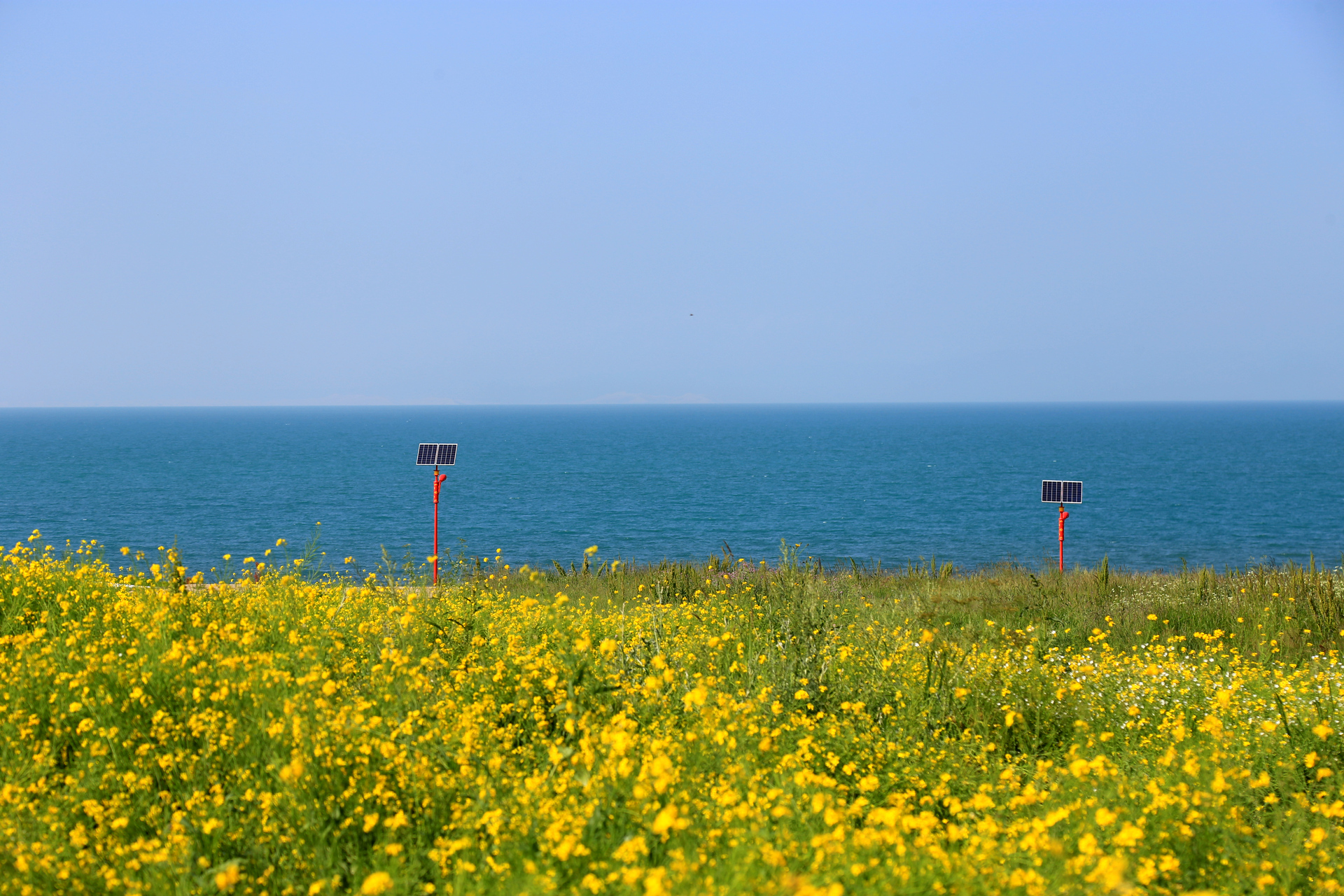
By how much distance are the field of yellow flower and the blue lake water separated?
38.0ft

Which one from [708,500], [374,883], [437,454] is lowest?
[708,500]

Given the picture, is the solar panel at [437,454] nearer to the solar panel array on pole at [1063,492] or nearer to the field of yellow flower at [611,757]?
the field of yellow flower at [611,757]

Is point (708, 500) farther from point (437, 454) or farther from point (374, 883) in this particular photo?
point (374, 883)

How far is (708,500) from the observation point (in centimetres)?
5428

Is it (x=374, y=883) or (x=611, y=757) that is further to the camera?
(x=611, y=757)

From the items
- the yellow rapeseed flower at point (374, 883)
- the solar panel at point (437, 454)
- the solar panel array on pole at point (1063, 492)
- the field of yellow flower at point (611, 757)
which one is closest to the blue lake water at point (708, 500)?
the solar panel at point (437, 454)

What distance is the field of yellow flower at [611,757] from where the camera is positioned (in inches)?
141

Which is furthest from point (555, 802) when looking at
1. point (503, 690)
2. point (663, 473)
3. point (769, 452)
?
point (769, 452)

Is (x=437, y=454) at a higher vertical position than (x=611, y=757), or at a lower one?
higher

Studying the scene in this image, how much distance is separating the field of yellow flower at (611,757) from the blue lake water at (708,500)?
38.0 ft

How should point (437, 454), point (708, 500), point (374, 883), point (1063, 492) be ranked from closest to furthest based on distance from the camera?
point (374, 883) → point (1063, 492) → point (437, 454) → point (708, 500)

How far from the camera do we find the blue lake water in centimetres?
3662

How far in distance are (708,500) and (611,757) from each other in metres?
50.4

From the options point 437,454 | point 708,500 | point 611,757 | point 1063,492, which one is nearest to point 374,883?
point 611,757
